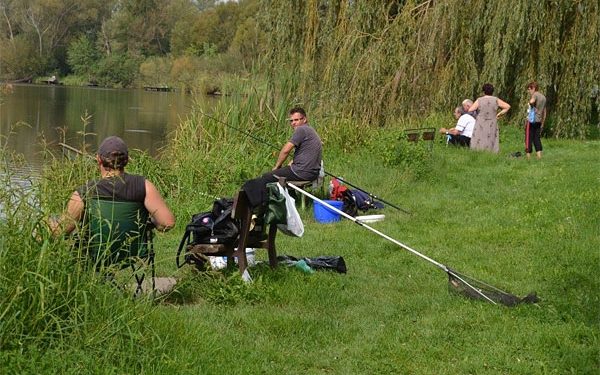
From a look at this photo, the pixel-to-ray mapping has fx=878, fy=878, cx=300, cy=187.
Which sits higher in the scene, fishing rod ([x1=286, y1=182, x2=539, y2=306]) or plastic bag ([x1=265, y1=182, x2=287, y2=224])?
plastic bag ([x1=265, y1=182, x2=287, y2=224])

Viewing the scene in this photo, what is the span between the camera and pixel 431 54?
1716cm

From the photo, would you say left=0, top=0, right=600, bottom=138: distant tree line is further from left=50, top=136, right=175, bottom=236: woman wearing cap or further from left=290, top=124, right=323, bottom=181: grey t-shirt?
left=50, top=136, right=175, bottom=236: woman wearing cap

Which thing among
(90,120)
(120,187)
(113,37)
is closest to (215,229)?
(120,187)

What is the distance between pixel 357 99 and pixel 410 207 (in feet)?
22.3

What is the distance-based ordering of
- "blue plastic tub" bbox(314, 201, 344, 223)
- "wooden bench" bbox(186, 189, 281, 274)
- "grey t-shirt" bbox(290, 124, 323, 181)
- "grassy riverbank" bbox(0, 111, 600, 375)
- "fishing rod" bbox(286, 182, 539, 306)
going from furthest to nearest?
"grey t-shirt" bbox(290, 124, 323, 181), "blue plastic tub" bbox(314, 201, 344, 223), "wooden bench" bbox(186, 189, 281, 274), "fishing rod" bbox(286, 182, 539, 306), "grassy riverbank" bbox(0, 111, 600, 375)

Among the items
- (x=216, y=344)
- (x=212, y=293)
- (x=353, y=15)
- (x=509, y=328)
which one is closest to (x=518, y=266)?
(x=509, y=328)

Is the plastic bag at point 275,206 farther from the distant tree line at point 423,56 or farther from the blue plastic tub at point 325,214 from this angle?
the distant tree line at point 423,56

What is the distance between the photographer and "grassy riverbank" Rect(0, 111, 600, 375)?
435 centimetres

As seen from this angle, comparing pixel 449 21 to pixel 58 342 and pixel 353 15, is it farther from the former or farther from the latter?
pixel 58 342

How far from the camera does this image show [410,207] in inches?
419

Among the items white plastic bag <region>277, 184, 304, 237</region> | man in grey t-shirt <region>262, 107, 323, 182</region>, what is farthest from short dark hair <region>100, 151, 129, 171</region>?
man in grey t-shirt <region>262, 107, 323, 182</region>

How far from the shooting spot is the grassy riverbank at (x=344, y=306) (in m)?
4.35

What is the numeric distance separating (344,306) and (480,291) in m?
1.02

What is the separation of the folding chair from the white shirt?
36.1ft
